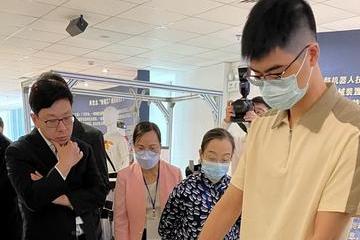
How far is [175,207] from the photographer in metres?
1.89

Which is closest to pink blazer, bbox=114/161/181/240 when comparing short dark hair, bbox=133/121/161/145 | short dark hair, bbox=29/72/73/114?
short dark hair, bbox=133/121/161/145

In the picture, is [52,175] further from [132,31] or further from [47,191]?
[132,31]

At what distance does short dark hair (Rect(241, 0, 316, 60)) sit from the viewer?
833 mm

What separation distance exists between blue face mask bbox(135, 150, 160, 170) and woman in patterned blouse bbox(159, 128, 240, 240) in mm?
377

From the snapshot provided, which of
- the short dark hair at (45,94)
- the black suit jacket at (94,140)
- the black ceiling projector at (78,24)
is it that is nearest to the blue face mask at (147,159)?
the black suit jacket at (94,140)

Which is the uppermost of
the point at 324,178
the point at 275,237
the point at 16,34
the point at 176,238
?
the point at 16,34

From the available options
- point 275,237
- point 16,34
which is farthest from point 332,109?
point 16,34

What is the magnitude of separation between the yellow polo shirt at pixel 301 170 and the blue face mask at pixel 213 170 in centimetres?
90

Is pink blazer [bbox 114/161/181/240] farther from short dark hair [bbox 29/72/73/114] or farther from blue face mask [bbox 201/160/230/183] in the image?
short dark hair [bbox 29/72/73/114]

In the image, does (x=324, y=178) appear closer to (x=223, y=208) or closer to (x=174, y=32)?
(x=223, y=208)

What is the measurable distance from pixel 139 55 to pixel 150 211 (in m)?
4.62

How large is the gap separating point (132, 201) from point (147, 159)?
0.23 meters

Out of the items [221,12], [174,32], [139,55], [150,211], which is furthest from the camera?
[139,55]

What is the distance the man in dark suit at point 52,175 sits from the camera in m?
1.54
